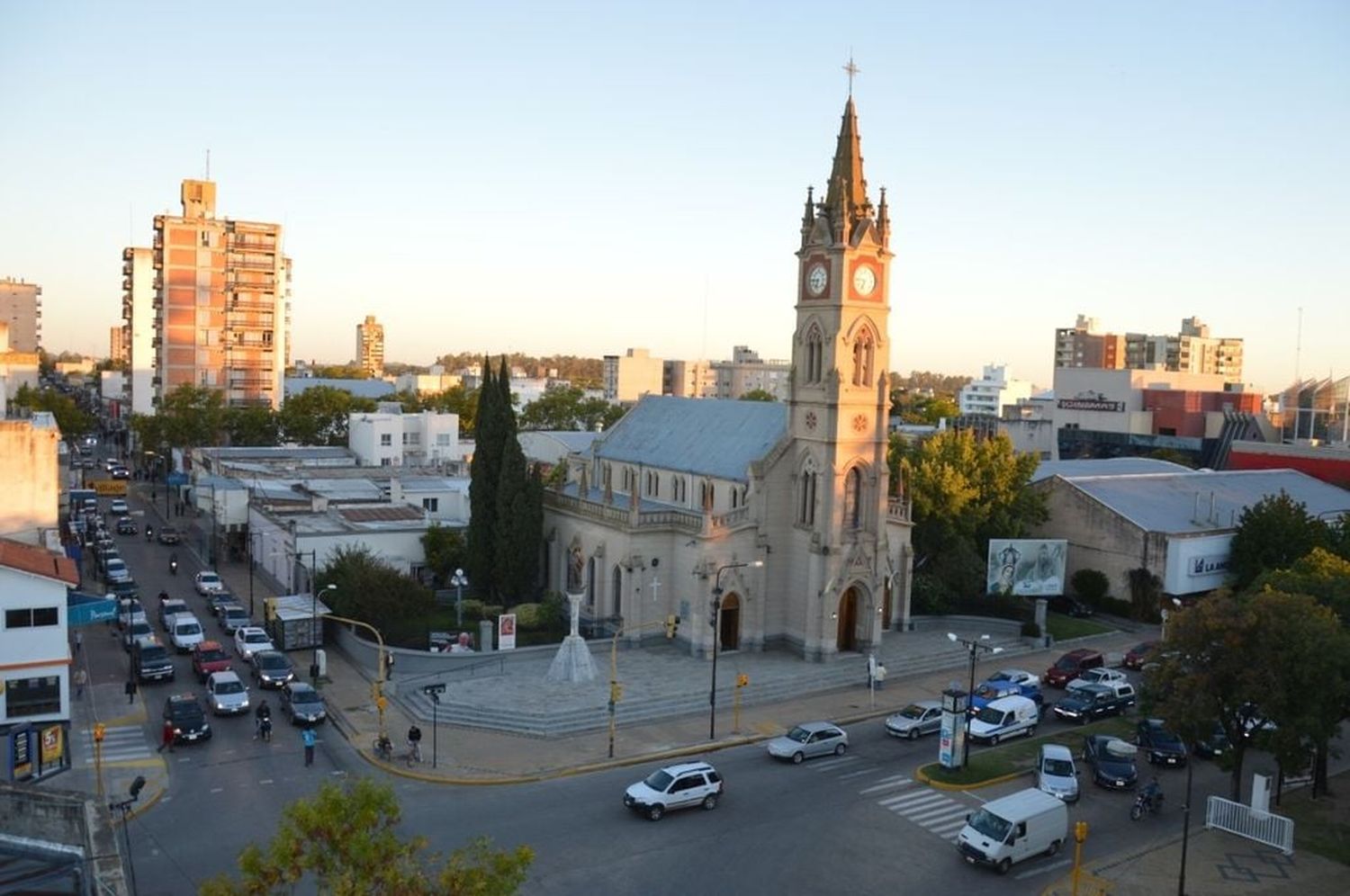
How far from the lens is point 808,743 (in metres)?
40.5

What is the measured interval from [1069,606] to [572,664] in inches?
1374

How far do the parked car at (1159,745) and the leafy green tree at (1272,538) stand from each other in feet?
87.2

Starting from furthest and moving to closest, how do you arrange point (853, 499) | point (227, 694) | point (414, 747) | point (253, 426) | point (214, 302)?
point (214, 302) < point (253, 426) < point (853, 499) < point (227, 694) < point (414, 747)

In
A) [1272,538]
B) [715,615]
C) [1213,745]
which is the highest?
[1272,538]

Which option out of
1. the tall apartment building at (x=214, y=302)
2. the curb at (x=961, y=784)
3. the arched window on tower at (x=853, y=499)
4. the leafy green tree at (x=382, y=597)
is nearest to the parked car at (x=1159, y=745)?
the curb at (x=961, y=784)

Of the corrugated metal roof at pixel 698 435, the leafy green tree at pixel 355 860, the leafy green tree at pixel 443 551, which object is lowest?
the leafy green tree at pixel 443 551

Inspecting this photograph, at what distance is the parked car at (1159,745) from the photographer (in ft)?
133

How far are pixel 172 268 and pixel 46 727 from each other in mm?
104706

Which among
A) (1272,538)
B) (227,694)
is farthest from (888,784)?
(1272,538)

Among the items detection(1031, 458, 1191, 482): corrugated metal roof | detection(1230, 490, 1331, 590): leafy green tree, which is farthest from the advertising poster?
detection(1031, 458, 1191, 482): corrugated metal roof

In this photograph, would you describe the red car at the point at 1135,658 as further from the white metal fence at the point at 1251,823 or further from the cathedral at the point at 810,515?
the white metal fence at the point at 1251,823

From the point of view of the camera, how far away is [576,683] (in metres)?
47.7

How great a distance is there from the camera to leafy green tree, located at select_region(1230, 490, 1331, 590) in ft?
209

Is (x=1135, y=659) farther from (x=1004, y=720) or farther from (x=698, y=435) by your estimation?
(x=698, y=435)
